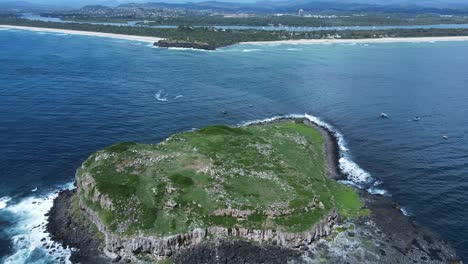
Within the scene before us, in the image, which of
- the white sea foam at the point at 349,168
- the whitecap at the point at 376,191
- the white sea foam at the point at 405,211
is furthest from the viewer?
the white sea foam at the point at 349,168

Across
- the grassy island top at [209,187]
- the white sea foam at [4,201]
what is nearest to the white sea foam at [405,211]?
the grassy island top at [209,187]

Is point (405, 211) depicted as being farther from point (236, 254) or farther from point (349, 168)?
point (236, 254)

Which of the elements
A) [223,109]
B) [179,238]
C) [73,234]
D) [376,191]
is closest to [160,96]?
[223,109]

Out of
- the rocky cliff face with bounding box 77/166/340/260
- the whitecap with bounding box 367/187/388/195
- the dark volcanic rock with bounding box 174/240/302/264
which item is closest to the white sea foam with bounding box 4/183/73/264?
the rocky cliff face with bounding box 77/166/340/260

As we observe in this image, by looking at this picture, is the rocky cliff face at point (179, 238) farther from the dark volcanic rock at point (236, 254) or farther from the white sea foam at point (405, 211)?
the white sea foam at point (405, 211)

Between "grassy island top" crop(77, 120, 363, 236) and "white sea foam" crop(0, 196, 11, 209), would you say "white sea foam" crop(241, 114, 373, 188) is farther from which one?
"white sea foam" crop(0, 196, 11, 209)

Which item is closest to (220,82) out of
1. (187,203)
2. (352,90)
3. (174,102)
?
(174,102)

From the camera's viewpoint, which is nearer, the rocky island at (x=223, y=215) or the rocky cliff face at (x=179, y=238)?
the rocky cliff face at (x=179, y=238)
